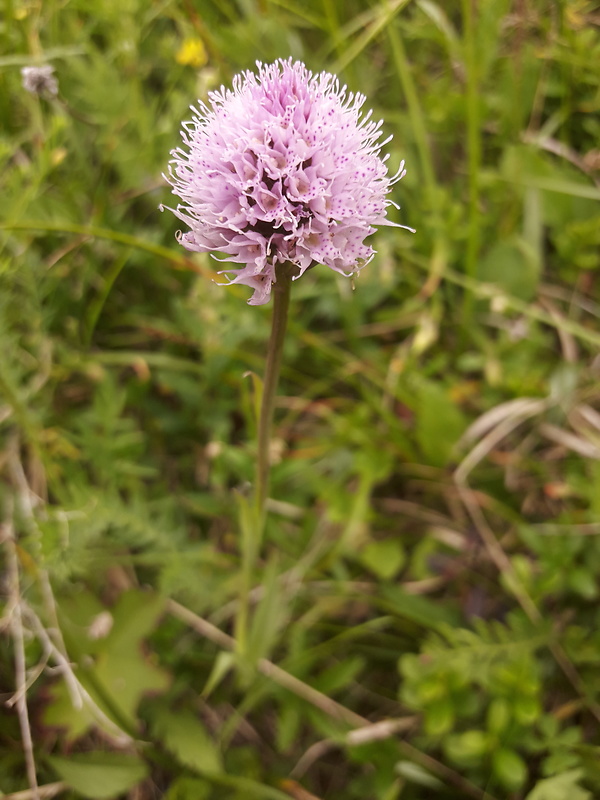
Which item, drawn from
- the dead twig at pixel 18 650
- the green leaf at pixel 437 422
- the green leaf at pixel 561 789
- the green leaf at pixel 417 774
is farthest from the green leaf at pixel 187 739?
the green leaf at pixel 437 422

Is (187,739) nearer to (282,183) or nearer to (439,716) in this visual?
(439,716)

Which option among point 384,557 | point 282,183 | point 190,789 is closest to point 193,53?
point 282,183

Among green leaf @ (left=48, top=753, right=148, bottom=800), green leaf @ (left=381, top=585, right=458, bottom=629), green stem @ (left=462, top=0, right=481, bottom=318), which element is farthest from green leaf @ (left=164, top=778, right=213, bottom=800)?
green stem @ (left=462, top=0, right=481, bottom=318)

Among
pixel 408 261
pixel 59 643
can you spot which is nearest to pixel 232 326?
pixel 408 261

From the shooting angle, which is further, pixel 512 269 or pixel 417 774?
pixel 512 269

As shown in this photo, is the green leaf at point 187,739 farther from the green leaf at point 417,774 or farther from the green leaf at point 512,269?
the green leaf at point 512,269

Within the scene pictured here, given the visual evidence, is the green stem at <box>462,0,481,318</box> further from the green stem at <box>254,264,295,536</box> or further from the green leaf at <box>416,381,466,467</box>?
the green stem at <box>254,264,295,536</box>
